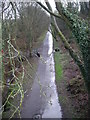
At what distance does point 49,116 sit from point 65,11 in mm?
4372

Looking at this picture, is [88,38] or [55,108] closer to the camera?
[88,38]

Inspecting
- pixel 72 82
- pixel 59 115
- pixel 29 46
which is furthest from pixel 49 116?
pixel 29 46

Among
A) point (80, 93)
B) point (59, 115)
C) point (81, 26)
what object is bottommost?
point (59, 115)

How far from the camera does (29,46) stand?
49.2 ft

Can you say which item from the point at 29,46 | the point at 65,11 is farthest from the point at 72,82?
the point at 29,46

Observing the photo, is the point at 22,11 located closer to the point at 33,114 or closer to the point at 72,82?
the point at 72,82

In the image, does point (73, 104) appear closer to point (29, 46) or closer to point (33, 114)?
point (33, 114)

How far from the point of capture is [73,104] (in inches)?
286

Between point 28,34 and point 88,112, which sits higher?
point 28,34

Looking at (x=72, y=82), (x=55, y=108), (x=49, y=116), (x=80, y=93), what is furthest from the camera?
(x=72, y=82)

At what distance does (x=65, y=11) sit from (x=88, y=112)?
4113 millimetres

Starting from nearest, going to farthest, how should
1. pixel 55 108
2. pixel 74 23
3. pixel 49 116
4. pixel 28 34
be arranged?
pixel 74 23 < pixel 49 116 < pixel 55 108 < pixel 28 34

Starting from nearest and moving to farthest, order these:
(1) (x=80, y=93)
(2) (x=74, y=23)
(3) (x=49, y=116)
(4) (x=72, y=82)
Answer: (2) (x=74, y=23) < (3) (x=49, y=116) < (1) (x=80, y=93) < (4) (x=72, y=82)

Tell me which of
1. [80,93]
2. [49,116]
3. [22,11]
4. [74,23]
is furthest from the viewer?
[22,11]
